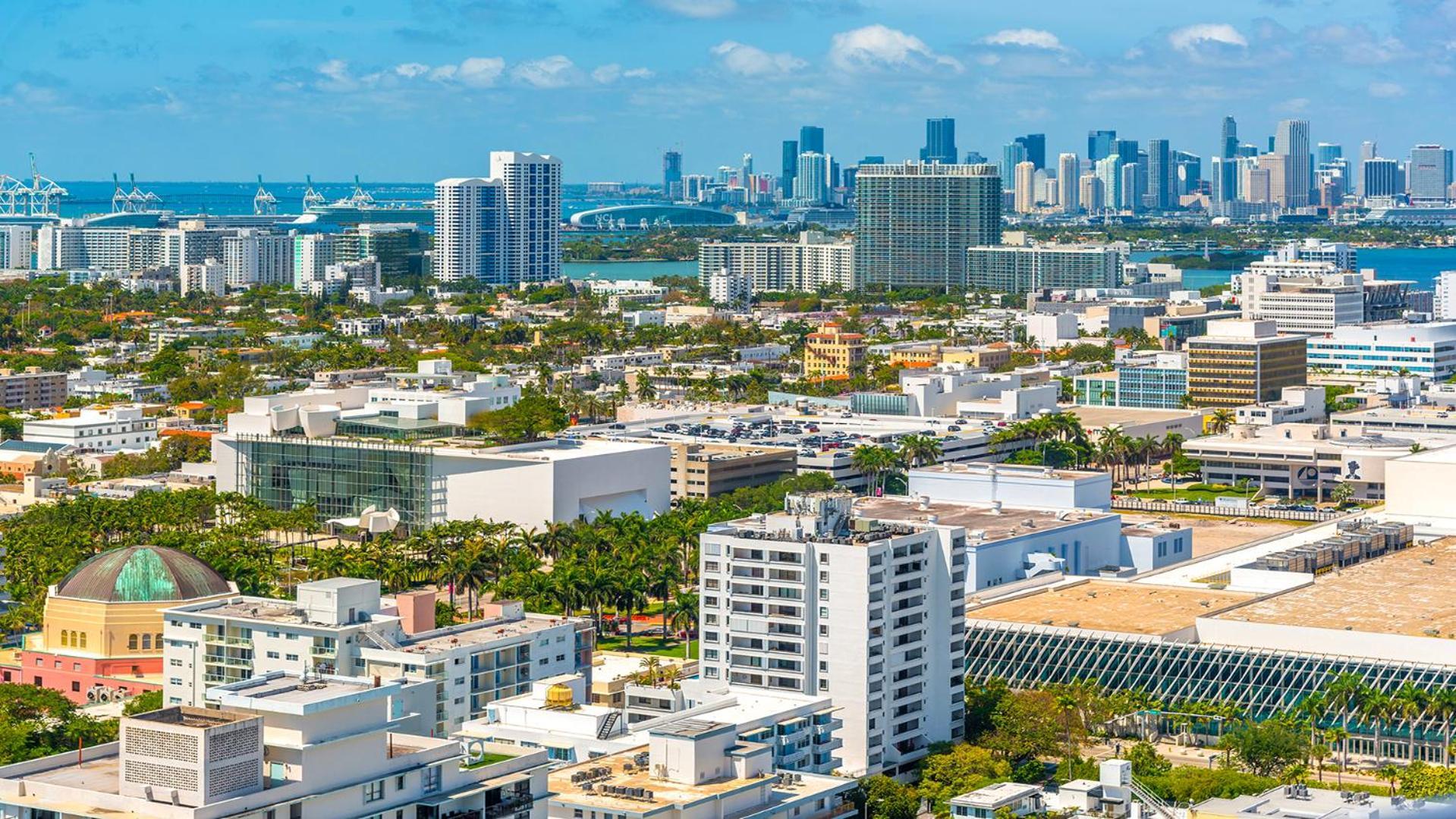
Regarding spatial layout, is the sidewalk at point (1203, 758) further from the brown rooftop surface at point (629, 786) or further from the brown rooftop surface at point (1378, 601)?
the brown rooftop surface at point (629, 786)

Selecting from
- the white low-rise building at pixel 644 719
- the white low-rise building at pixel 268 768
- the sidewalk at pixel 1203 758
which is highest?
the white low-rise building at pixel 268 768

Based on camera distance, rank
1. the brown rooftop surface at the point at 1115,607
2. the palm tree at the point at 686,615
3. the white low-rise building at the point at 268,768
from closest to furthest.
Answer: the white low-rise building at the point at 268,768, the brown rooftop surface at the point at 1115,607, the palm tree at the point at 686,615

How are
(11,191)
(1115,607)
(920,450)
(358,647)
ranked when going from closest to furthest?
(358,647)
(1115,607)
(920,450)
(11,191)

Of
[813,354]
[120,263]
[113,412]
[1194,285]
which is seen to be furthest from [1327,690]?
[120,263]

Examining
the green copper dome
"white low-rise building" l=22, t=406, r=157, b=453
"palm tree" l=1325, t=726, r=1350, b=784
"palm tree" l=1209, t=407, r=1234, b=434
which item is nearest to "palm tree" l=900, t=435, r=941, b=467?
"palm tree" l=1209, t=407, r=1234, b=434

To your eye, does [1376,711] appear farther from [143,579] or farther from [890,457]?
[890,457]

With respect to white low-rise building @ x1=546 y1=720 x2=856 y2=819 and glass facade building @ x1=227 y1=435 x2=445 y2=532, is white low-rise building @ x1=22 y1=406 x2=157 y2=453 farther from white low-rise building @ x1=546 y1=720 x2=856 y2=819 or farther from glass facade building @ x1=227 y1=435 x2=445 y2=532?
white low-rise building @ x1=546 y1=720 x2=856 y2=819

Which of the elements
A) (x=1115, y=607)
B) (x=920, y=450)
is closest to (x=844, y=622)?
(x=1115, y=607)

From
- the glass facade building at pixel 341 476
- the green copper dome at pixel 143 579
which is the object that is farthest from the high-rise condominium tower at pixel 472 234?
the green copper dome at pixel 143 579
